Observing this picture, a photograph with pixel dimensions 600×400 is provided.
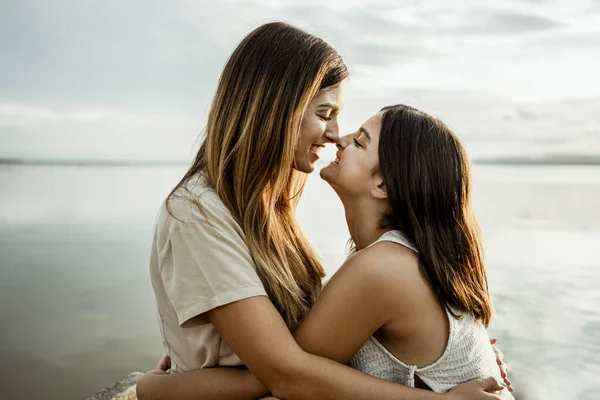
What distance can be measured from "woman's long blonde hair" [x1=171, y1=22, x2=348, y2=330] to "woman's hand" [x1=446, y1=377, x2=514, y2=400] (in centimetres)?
62

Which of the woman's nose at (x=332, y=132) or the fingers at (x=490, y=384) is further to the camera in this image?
the woman's nose at (x=332, y=132)

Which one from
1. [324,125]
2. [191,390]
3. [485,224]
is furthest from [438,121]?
[485,224]

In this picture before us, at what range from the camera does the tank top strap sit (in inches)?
88.9

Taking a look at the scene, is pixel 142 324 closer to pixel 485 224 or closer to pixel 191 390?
pixel 191 390

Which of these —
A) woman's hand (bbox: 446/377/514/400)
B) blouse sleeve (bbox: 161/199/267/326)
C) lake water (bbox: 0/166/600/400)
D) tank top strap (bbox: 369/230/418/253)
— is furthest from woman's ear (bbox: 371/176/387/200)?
lake water (bbox: 0/166/600/400)

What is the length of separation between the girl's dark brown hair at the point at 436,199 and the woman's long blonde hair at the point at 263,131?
38 centimetres

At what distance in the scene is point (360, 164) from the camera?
8.09ft

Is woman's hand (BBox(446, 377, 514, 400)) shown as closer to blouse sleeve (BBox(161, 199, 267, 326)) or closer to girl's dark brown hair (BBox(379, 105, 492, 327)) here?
girl's dark brown hair (BBox(379, 105, 492, 327))

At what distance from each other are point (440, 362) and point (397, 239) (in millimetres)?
463

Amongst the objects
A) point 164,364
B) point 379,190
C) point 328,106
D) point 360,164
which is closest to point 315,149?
point 328,106

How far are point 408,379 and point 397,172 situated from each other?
0.76m

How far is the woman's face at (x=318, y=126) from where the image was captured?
256cm

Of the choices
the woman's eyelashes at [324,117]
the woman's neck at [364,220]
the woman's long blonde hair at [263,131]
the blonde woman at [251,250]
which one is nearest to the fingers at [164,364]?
the blonde woman at [251,250]

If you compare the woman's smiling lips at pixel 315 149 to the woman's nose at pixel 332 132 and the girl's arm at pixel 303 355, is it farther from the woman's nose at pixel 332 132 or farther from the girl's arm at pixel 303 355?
the girl's arm at pixel 303 355
